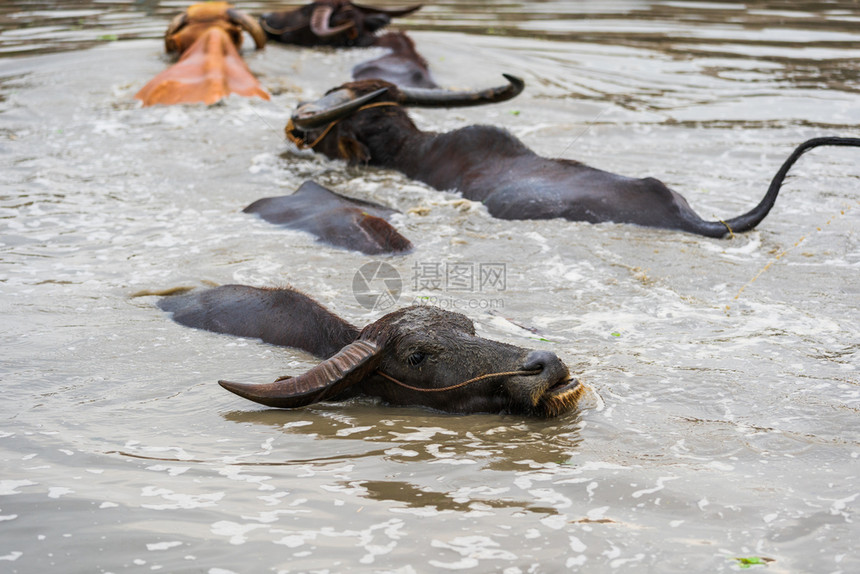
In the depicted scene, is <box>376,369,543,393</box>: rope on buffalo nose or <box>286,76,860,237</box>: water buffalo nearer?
<box>376,369,543,393</box>: rope on buffalo nose

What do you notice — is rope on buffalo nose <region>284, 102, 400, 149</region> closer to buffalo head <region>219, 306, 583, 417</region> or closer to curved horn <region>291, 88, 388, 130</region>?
curved horn <region>291, 88, 388, 130</region>

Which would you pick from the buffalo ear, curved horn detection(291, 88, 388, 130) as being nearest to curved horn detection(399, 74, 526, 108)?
curved horn detection(291, 88, 388, 130)

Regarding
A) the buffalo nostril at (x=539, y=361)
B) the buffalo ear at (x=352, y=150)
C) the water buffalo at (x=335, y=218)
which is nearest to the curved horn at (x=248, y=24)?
the buffalo ear at (x=352, y=150)

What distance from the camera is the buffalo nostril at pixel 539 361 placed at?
12.1 ft

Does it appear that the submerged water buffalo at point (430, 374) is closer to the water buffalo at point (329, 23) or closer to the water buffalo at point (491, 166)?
the water buffalo at point (491, 166)

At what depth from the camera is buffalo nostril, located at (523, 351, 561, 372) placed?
3.68 metres

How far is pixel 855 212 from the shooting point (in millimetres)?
6559

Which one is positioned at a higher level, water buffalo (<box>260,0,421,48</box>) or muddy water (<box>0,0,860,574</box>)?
water buffalo (<box>260,0,421,48</box>)

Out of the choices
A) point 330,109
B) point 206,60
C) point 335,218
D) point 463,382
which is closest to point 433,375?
point 463,382

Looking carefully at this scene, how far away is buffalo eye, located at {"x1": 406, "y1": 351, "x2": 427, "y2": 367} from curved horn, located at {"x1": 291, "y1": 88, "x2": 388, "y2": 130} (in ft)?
13.2

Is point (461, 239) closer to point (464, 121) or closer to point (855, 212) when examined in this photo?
point (855, 212)

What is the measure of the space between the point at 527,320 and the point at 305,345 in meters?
1.18

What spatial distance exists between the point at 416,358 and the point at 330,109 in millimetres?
4194

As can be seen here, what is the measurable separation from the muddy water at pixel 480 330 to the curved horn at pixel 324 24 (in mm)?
2436
